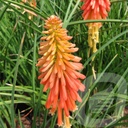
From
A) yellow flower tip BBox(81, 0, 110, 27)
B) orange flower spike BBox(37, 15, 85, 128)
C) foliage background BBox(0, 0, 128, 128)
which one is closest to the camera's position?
orange flower spike BBox(37, 15, 85, 128)

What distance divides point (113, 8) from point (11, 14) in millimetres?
1115

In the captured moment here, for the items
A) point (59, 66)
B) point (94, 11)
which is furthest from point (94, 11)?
point (59, 66)

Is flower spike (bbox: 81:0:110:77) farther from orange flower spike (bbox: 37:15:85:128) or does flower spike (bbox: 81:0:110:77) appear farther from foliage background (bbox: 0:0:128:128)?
orange flower spike (bbox: 37:15:85:128)

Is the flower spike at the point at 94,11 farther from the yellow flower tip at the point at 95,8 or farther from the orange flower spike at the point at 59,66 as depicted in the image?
the orange flower spike at the point at 59,66

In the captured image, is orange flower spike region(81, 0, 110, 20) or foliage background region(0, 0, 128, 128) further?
foliage background region(0, 0, 128, 128)

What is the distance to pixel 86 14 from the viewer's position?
7.89 feet

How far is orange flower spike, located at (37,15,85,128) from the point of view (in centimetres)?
170

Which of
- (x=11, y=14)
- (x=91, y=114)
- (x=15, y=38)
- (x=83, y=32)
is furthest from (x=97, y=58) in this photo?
(x=11, y=14)

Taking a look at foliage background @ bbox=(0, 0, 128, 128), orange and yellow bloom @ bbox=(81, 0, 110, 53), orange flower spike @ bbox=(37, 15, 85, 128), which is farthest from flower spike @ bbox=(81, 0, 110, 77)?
orange flower spike @ bbox=(37, 15, 85, 128)

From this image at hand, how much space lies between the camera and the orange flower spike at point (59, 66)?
170cm

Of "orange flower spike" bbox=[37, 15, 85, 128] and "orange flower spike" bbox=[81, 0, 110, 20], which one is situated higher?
"orange flower spike" bbox=[81, 0, 110, 20]

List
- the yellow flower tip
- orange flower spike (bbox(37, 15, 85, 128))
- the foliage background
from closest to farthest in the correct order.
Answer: orange flower spike (bbox(37, 15, 85, 128)) → the yellow flower tip → the foliage background

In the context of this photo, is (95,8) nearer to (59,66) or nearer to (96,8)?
(96,8)

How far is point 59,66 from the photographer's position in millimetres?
1743
